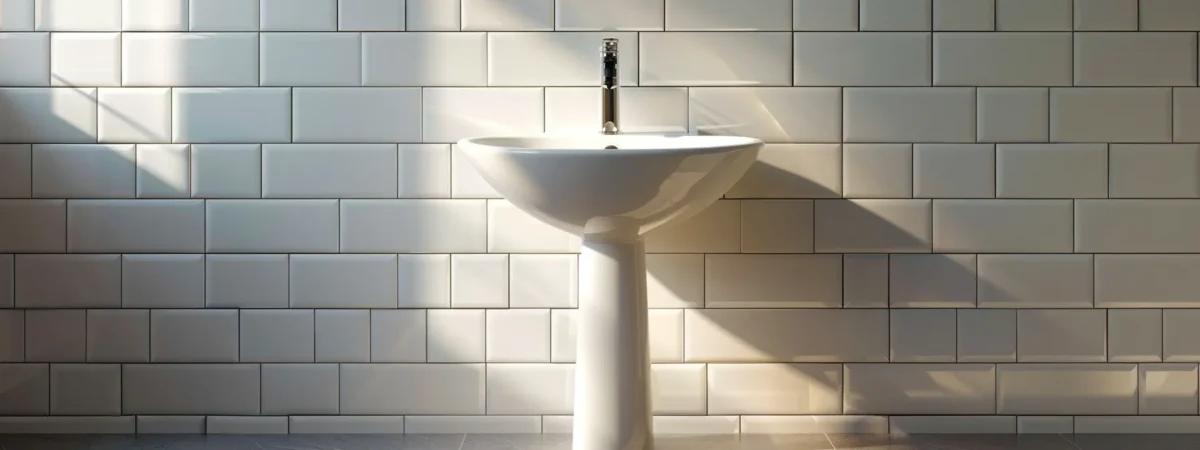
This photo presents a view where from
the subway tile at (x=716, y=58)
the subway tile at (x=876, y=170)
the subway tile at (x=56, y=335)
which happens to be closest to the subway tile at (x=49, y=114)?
the subway tile at (x=56, y=335)

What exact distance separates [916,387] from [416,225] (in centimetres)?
111

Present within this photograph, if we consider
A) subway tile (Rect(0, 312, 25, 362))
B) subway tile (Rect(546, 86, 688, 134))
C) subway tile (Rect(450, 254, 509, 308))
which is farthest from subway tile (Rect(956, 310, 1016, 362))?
subway tile (Rect(0, 312, 25, 362))

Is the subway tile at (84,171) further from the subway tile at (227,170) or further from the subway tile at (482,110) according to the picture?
the subway tile at (482,110)

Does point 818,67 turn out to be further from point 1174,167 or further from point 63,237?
point 63,237

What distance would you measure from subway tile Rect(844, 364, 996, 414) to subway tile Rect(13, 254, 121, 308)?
158 cm

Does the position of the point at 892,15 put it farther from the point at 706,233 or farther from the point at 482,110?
the point at 482,110

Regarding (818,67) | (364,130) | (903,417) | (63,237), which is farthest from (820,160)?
(63,237)

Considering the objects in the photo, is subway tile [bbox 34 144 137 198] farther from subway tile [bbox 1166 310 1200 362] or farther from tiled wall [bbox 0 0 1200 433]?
subway tile [bbox 1166 310 1200 362]

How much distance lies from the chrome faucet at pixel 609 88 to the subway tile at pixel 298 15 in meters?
0.58

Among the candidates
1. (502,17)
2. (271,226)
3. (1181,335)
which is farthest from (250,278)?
(1181,335)

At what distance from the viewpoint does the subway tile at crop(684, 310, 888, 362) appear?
7.48ft

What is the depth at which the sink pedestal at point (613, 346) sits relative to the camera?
197 centimetres

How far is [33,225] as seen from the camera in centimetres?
229

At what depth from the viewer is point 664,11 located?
2248mm
